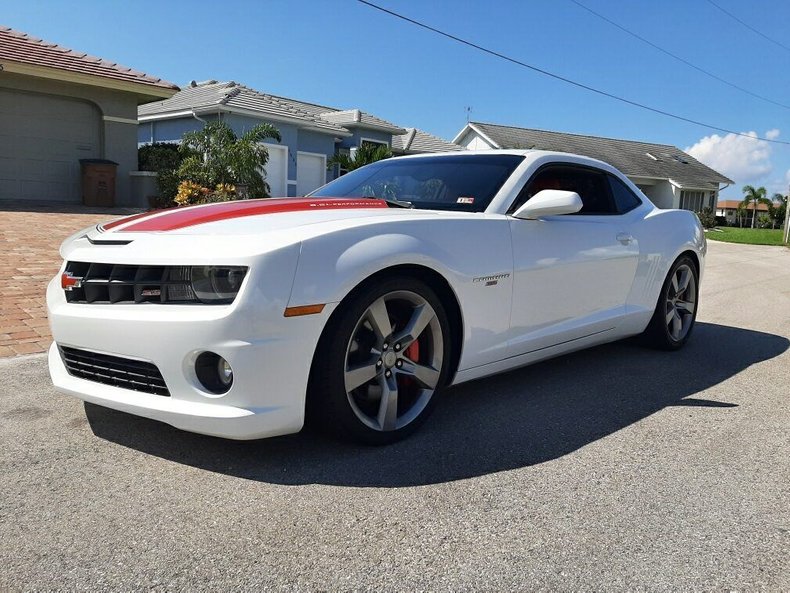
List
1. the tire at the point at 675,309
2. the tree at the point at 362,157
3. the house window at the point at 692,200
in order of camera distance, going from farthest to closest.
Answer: the house window at the point at 692,200, the tree at the point at 362,157, the tire at the point at 675,309

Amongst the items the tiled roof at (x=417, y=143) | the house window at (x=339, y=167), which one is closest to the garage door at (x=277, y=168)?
the house window at (x=339, y=167)

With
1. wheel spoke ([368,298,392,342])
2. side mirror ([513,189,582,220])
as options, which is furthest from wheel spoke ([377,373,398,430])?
side mirror ([513,189,582,220])

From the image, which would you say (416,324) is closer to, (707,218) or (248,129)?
(248,129)

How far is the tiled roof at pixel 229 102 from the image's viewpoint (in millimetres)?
19688

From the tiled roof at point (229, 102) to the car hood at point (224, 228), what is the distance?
16.6m

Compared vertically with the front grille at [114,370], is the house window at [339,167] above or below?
above

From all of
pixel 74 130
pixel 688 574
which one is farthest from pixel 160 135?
pixel 688 574

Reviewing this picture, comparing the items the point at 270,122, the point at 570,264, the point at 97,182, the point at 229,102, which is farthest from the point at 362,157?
the point at 570,264

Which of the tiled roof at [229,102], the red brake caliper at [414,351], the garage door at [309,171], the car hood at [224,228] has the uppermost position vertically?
the tiled roof at [229,102]

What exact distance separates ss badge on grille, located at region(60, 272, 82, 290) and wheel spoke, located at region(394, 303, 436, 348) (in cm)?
143

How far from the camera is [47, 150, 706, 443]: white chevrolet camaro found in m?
2.65

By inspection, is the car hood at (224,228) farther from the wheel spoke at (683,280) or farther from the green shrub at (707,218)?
the green shrub at (707,218)

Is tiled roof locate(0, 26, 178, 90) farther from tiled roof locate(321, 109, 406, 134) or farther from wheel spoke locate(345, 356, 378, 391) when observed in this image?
wheel spoke locate(345, 356, 378, 391)

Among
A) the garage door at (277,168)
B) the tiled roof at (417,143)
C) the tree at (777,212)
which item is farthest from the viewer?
the tree at (777,212)
